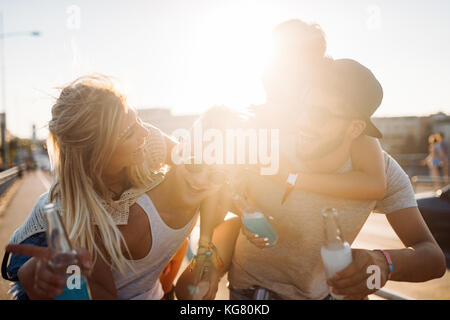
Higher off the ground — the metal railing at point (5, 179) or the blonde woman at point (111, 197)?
the blonde woman at point (111, 197)

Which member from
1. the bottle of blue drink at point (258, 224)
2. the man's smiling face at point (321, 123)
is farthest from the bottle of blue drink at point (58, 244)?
the man's smiling face at point (321, 123)

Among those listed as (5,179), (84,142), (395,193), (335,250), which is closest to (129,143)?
(84,142)

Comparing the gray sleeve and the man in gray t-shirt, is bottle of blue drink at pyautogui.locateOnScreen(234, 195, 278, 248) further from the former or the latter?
the gray sleeve

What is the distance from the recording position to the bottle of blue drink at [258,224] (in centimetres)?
164

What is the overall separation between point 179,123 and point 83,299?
60.0m

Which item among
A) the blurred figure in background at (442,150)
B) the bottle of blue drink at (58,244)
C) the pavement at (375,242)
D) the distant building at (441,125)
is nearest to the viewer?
the bottle of blue drink at (58,244)

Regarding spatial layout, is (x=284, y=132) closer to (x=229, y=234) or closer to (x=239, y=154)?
(x=239, y=154)

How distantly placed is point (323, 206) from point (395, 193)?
35 cm

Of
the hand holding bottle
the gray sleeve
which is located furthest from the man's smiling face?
the hand holding bottle

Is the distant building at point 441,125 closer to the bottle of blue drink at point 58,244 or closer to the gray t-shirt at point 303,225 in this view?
the gray t-shirt at point 303,225

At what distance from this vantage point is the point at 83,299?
4.34 ft

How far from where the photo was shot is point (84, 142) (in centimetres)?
178

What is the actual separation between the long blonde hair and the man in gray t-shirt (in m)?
0.72

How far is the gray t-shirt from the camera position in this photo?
180 cm
